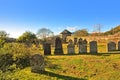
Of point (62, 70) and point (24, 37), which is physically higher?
point (24, 37)

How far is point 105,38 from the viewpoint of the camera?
6306cm

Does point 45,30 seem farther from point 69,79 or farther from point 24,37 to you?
point 69,79

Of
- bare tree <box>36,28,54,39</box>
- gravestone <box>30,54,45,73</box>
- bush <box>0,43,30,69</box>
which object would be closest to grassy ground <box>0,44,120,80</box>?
Answer: gravestone <box>30,54,45,73</box>

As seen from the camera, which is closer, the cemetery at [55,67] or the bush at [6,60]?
the cemetery at [55,67]

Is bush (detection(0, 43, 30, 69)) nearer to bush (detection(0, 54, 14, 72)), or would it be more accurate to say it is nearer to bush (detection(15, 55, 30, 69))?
bush (detection(15, 55, 30, 69))

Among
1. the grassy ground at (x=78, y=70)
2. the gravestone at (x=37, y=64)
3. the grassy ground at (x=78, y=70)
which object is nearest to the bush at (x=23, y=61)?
the grassy ground at (x=78, y=70)

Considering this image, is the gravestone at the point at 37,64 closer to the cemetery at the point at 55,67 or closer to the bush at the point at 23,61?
the cemetery at the point at 55,67

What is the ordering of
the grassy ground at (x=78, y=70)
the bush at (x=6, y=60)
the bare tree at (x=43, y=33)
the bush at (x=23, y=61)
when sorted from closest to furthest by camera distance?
the grassy ground at (x=78, y=70), the bush at (x=6, y=60), the bush at (x=23, y=61), the bare tree at (x=43, y=33)

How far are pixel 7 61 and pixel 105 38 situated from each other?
3994 cm

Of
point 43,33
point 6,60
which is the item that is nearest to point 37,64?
point 6,60

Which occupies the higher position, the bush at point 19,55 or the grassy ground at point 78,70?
the bush at point 19,55

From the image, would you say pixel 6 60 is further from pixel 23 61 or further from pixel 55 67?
pixel 55 67

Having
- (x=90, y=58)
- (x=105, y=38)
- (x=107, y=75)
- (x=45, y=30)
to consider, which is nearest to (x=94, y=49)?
(x=90, y=58)

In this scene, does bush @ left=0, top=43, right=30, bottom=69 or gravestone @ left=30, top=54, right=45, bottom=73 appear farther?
bush @ left=0, top=43, right=30, bottom=69
